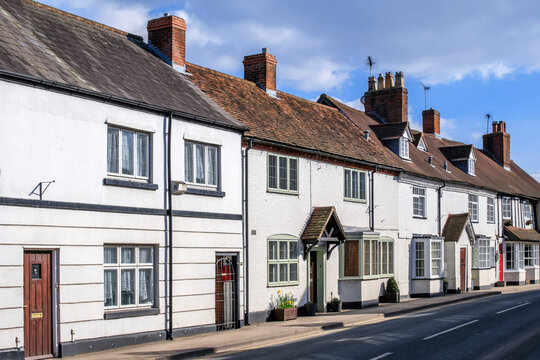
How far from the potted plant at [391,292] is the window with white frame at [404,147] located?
23.0 feet

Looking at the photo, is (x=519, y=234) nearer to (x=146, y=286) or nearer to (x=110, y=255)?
(x=146, y=286)

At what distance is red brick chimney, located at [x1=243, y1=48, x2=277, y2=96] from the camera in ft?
92.7

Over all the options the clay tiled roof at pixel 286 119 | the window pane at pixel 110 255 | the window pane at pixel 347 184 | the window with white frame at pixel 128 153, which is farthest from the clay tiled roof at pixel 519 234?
the window pane at pixel 110 255

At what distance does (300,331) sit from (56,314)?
7059 millimetres

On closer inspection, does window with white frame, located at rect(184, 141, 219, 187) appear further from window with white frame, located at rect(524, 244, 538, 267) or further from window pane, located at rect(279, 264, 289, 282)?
window with white frame, located at rect(524, 244, 538, 267)

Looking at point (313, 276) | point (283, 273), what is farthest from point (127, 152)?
point (313, 276)

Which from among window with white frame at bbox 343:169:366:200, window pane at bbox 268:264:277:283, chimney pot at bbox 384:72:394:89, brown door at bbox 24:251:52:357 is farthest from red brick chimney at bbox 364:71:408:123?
brown door at bbox 24:251:52:357

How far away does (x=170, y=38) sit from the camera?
23375 millimetres

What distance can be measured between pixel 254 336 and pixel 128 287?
353 centimetres

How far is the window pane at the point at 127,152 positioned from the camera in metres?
17.4

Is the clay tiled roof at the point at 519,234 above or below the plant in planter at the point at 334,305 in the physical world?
above

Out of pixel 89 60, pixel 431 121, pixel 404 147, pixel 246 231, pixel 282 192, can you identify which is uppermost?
pixel 431 121

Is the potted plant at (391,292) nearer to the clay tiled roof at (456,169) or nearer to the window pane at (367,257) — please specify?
the window pane at (367,257)

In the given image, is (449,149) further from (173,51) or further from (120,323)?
(120,323)
